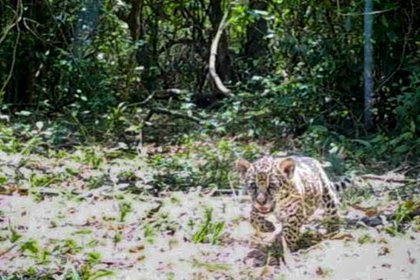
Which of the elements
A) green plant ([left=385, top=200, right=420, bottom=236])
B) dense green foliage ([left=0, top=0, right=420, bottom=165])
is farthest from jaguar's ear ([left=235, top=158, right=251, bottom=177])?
dense green foliage ([left=0, top=0, right=420, bottom=165])

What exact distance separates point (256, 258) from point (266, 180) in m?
0.25

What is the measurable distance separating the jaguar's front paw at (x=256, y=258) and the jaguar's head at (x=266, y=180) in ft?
0.45

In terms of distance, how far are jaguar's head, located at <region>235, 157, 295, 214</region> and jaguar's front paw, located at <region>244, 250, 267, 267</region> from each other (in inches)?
5.5

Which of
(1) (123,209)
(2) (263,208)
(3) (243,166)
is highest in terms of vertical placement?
(3) (243,166)

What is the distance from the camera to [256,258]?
8.46 ft

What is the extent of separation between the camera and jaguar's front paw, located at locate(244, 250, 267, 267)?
2.53 m

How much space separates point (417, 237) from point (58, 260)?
1220 millimetres

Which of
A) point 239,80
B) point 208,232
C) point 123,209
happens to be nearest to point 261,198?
point 208,232

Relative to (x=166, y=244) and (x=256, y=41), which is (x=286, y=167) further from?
(x=256, y=41)

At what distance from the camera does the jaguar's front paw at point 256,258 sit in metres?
2.53

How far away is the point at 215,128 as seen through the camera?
5422 millimetres

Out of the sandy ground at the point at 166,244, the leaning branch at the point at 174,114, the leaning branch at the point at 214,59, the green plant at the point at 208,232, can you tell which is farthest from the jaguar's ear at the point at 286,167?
the leaning branch at the point at 214,59

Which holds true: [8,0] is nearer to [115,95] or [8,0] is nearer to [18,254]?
[115,95]

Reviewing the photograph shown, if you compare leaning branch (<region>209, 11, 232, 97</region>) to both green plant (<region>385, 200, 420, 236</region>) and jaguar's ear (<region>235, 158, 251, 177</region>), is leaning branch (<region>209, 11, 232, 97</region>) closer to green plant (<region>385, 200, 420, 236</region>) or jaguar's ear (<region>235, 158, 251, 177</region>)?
green plant (<region>385, 200, 420, 236</region>)
